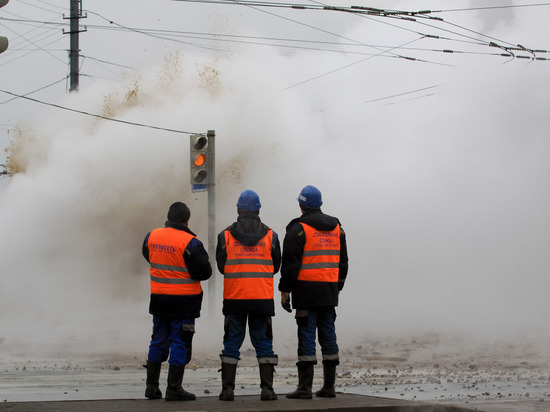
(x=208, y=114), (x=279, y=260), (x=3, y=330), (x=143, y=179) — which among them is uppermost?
(x=208, y=114)

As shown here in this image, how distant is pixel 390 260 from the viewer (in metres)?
21.3

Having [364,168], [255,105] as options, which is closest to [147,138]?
[255,105]

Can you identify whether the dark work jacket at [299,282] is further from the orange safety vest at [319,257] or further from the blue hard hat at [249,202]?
the blue hard hat at [249,202]

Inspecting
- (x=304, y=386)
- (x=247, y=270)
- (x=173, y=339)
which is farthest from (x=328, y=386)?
(x=173, y=339)

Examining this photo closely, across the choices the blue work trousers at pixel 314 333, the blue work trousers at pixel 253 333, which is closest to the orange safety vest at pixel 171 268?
the blue work trousers at pixel 253 333

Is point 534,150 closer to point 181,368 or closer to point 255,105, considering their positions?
point 255,105

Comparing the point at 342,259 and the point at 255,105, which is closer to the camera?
the point at 342,259

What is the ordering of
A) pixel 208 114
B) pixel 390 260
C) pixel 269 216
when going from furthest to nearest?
pixel 269 216, pixel 208 114, pixel 390 260

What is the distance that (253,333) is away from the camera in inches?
299

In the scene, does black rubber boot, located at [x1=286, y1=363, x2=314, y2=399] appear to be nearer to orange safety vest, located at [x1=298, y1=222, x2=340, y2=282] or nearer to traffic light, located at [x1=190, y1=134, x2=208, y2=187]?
orange safety vest, located at [x1=298, y1=222, x2=340, y2=282]

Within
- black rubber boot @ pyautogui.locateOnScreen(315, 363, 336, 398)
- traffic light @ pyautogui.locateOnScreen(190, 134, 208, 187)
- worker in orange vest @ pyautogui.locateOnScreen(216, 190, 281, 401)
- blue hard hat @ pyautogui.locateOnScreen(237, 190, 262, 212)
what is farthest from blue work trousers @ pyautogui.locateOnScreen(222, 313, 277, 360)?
traffic light @ pyautogui.locateOnScreen(190, 134, 208, 187)

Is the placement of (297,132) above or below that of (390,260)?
above

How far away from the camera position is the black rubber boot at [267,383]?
736 centimetres

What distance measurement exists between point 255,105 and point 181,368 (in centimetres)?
1616
